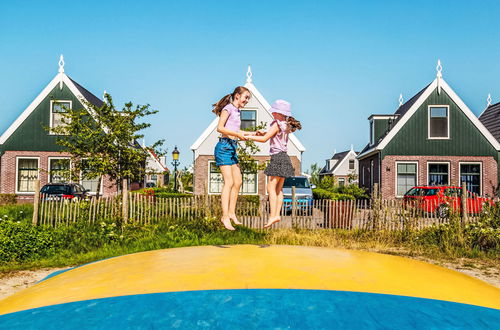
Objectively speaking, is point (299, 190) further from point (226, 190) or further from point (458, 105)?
point (226, 190)

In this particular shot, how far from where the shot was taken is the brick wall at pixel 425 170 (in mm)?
25203

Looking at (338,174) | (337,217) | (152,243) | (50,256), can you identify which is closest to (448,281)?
(152,243)

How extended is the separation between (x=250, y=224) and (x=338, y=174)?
53.2m

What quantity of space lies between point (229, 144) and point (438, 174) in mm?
25678

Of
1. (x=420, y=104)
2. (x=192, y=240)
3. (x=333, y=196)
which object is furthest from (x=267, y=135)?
(x=420, y=104)

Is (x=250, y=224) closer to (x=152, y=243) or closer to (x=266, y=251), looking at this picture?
(x=152, y=243)

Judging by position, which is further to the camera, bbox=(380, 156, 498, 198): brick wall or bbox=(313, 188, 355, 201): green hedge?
bbox=(380, 156, 498, 198): brick wall

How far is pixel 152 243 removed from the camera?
10375mm

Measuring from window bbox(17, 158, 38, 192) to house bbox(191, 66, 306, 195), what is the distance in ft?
A: 33.1

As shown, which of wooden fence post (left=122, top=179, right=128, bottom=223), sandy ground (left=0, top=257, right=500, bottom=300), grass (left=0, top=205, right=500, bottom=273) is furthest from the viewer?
wooden fence post (left=122, top=179, right=128, bottom=223)

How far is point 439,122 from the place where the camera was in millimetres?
25750

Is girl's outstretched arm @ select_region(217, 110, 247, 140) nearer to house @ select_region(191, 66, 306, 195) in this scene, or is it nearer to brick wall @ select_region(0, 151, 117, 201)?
house @ select_region(191, 66, 306, 195)

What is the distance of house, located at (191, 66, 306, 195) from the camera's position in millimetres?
24547

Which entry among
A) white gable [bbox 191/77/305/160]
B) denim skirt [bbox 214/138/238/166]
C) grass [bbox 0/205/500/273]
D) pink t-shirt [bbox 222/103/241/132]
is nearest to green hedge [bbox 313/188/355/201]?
white gable [bbox 191/77/305/160]
